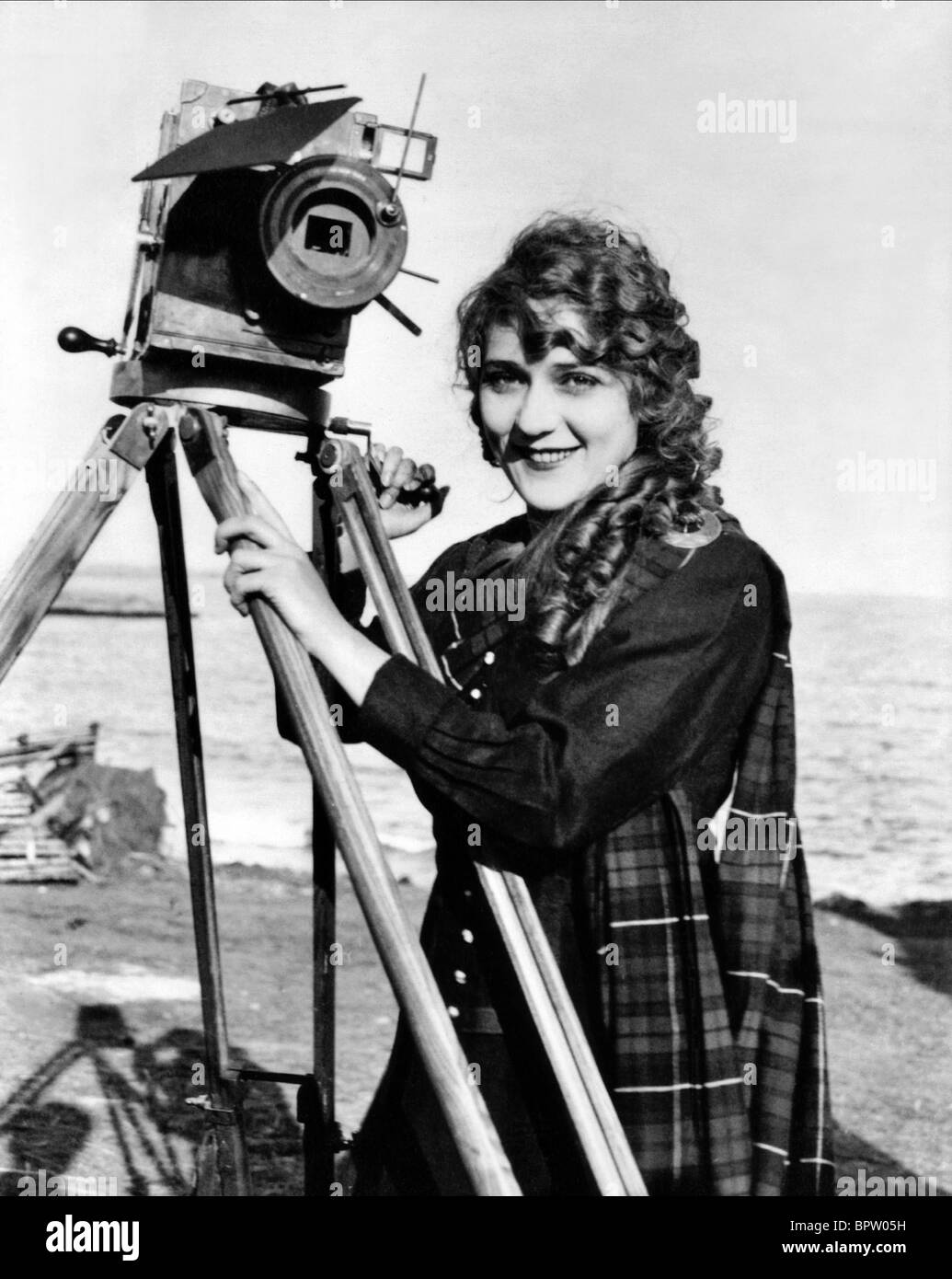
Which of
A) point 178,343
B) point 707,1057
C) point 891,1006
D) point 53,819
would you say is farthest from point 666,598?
point 53,819

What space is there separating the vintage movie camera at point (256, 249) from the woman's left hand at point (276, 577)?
0.30m

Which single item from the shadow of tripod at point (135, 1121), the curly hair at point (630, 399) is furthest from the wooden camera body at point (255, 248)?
the shadow of tripod at point (135, 1121)

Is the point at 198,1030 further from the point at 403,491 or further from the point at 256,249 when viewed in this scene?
the point at 256,249

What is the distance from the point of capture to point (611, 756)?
1898 millimetres

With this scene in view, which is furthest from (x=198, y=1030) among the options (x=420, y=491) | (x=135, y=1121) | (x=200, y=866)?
(x=420, y=491)

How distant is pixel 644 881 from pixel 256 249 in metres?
1.12

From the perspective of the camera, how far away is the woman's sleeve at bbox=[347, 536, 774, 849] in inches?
74.4

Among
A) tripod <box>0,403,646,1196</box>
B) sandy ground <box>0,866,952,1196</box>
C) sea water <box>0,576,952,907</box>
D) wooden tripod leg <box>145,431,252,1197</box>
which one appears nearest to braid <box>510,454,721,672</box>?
tripod <box>0,403,646,1196</box>

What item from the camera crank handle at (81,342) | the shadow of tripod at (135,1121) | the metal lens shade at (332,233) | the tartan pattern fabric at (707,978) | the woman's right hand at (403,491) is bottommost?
the shadow of tripod at (135,1121)

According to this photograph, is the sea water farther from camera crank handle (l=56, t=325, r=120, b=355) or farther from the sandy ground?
camera crank handle (l=56, t=325, r=120, b=355)

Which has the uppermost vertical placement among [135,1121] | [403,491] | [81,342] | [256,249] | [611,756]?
[256,249]

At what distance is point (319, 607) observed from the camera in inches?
76.4

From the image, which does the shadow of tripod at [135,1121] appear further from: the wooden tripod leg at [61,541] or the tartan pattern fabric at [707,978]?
the wooden tripod leg at [61,541]

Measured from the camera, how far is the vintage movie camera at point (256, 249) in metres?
2.03
